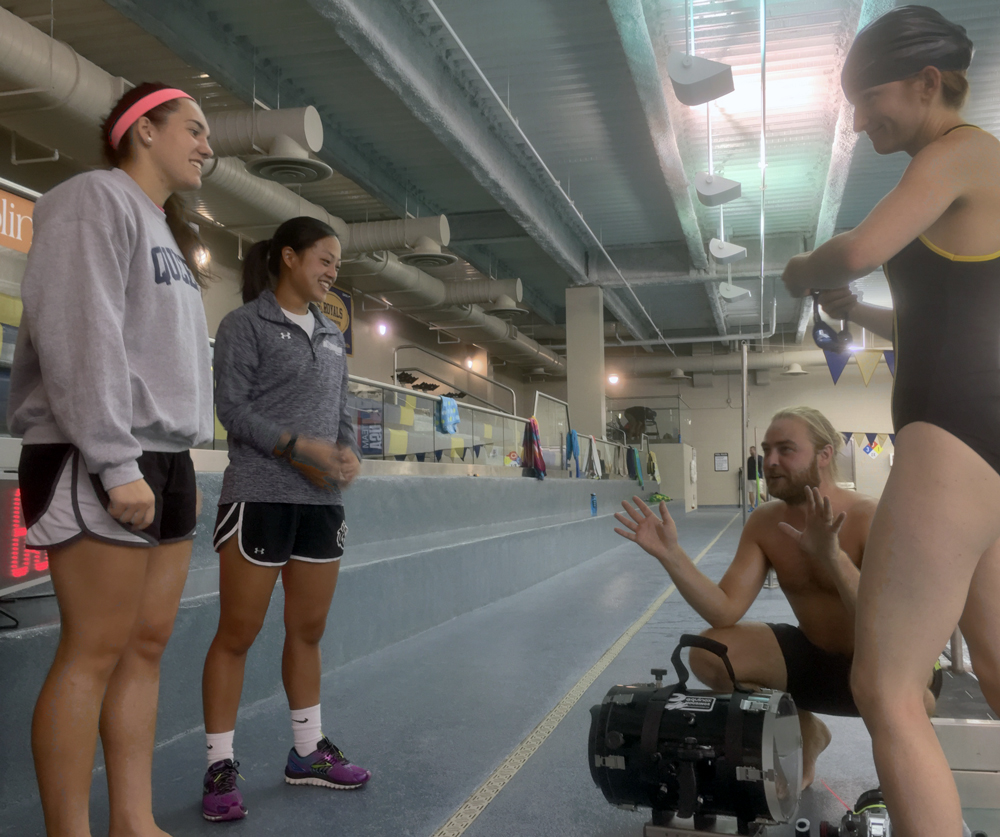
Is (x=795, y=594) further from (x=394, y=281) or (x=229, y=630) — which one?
(x=394, y=281)

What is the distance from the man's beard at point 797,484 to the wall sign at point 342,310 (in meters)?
11.6

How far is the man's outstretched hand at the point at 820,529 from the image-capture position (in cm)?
180

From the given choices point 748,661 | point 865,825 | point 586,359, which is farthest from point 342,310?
point 865,825

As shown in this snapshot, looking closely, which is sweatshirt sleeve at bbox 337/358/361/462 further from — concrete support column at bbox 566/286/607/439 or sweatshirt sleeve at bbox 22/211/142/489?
concrete support column at bbox 566/286/607/439

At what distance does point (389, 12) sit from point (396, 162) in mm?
4040

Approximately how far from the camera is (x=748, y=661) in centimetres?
209

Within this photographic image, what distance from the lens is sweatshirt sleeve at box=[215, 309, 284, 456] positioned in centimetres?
214

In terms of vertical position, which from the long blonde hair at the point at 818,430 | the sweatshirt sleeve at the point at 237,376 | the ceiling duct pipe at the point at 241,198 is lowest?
the long blonde hair at the point at 818,430

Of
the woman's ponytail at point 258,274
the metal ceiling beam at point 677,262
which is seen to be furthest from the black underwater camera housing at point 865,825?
the metal ceiling beam at point 677,262

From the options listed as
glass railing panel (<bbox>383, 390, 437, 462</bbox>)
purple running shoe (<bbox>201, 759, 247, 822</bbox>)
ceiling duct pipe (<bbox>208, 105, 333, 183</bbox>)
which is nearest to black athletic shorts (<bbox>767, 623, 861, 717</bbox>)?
purple running shoe (<bbox>201, 759, 247, 822</bbox>)

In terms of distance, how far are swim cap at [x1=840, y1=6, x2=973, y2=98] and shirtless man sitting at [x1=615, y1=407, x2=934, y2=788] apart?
1.01m

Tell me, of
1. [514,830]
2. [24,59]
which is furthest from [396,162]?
[514,830]

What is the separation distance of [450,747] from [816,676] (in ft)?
3.93

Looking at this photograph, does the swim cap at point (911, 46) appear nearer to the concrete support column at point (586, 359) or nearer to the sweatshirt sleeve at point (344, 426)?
the sweatshirt sleeve at point (344, 426)
